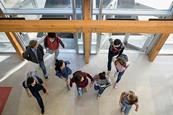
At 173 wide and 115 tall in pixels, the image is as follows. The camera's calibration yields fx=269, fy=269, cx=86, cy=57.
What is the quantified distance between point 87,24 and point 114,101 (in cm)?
221

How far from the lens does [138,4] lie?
220 inches

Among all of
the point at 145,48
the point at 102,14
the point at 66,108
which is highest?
the point at 102,14

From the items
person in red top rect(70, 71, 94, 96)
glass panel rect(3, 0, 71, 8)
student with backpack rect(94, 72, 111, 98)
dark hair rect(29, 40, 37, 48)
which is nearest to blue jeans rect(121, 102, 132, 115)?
student with backpack rect(94, 72, 111, 98)

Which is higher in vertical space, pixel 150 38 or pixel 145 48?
pixel 150 38

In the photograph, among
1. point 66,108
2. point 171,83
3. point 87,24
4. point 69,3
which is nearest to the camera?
point 87,24

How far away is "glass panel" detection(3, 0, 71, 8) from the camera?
557 cm

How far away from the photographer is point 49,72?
6.80 meters

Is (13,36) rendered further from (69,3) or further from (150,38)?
(150,38)

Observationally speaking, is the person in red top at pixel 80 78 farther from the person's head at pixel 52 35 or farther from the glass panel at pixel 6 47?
the glass panel at pixel 6 47

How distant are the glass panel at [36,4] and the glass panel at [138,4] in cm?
87

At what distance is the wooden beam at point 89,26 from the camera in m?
4.84

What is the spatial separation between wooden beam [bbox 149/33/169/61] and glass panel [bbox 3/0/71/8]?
2.17m

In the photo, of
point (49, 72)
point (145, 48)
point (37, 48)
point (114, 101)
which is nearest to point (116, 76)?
point (114, 101)

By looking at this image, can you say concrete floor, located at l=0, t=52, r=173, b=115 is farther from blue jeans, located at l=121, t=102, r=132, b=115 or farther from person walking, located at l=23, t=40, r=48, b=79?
person walking, located at l=23, t=40, r=48, b=79
